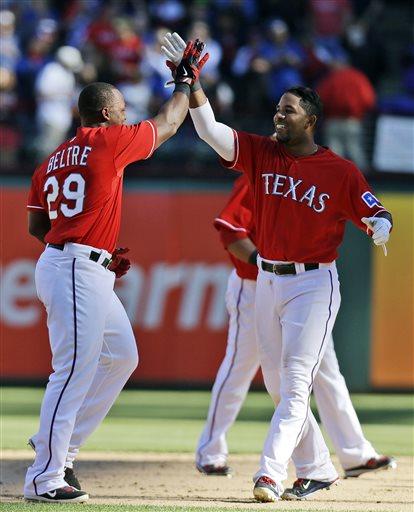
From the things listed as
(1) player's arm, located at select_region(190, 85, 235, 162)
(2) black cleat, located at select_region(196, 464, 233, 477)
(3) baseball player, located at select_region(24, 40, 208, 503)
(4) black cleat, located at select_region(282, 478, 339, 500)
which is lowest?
(2) black cleat, located at select_region(196, 464, 233, 477)

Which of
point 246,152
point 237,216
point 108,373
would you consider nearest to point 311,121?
point 246,152

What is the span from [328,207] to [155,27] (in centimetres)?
1051

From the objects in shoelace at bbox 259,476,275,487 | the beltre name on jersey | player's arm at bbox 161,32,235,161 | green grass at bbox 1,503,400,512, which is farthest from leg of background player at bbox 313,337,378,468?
the beltre name on jersey

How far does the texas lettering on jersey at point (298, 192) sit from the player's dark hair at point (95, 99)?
3.35 feet

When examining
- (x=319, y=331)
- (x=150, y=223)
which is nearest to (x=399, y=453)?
(x=319, y=331)

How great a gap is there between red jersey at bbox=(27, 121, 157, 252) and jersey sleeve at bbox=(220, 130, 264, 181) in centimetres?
47

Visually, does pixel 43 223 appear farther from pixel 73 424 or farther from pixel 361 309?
pixel 361 309

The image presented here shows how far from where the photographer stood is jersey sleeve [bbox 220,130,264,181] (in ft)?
21.3

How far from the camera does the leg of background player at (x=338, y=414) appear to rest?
714 centimetres

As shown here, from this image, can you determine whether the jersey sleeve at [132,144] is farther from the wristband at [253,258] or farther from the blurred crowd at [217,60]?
the blurred crowd at [217,60]

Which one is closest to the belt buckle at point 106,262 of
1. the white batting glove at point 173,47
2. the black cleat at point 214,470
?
the white batting glove at point 173,47

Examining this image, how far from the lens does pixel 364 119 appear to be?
1327 centimetres

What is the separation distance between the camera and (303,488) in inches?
262

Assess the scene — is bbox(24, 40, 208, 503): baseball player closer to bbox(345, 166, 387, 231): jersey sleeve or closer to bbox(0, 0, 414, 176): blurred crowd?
bbox(345, 166, 387, 231): jersey sleeve
